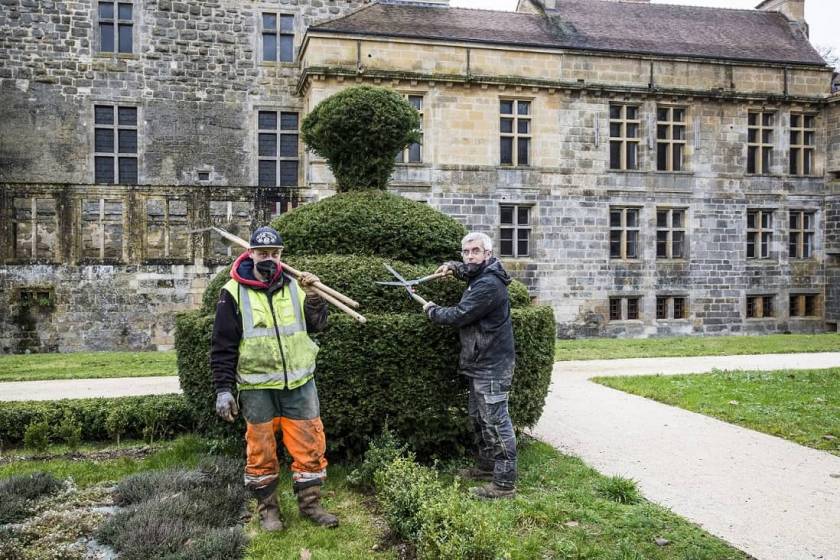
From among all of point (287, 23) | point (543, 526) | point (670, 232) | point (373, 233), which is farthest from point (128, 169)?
point (543, 526)

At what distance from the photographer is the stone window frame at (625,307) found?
21312 millimetres

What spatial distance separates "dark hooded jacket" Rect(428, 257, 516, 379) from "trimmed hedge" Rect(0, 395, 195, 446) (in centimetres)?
348

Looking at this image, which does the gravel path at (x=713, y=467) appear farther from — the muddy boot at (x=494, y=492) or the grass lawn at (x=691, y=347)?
the grass lawn at (x=691, y=347)

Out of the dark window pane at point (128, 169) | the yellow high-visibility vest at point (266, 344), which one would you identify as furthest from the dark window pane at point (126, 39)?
the yellow high-visibility vest at point (266, 344)

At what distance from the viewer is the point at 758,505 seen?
4.91 meters

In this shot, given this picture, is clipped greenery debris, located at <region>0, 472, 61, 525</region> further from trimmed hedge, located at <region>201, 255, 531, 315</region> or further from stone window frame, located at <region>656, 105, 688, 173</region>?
stone window frame, located at <region>656, 105, 688, 173</region>

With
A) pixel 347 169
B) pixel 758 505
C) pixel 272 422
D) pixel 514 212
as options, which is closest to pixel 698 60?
pixel 514 212

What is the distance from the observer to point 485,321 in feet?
17.0

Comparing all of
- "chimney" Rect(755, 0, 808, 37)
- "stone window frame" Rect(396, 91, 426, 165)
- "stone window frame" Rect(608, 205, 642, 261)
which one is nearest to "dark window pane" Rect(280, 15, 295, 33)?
"stone window frame" Rect(396, 91, 426, 165)

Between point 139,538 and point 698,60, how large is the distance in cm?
2226

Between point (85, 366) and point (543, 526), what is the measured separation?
11.6 metres

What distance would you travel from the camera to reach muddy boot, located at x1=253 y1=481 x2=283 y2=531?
456 centimetres

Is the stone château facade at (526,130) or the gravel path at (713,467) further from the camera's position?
the stone château facade at (526,130)

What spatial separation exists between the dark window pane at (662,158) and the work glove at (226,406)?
66.4 feet
